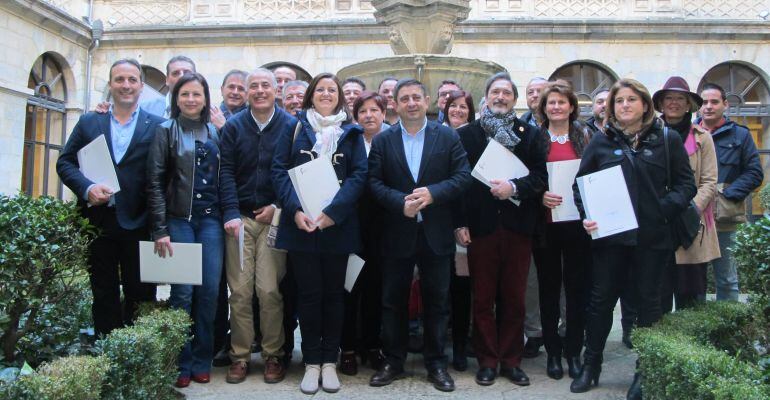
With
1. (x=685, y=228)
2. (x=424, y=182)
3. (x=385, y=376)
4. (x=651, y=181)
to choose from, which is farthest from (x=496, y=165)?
(x=385, y=376)

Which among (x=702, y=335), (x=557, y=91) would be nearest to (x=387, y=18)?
(x=557, y=91)

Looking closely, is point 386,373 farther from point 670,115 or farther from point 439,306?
point 670,115

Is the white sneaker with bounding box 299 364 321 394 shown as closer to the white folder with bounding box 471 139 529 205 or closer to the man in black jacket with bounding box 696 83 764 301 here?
the white folder with bounding box 471 139 529 205

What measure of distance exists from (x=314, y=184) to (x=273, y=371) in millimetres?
1422

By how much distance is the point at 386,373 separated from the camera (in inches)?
184

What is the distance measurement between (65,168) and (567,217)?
352 centimetres

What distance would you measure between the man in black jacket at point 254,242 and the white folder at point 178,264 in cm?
48

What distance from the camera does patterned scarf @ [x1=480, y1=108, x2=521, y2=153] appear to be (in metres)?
4.73

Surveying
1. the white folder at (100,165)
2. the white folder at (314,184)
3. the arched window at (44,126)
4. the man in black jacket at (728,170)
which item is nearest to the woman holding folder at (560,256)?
the white folder at (314,184)

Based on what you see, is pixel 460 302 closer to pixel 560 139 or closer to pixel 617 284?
pixel 617 284

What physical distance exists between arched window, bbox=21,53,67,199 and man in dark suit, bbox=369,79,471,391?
578 inches

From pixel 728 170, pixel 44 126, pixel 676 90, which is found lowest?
pixel 728 170

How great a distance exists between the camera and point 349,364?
499cm

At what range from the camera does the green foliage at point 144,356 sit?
3.50 metres
